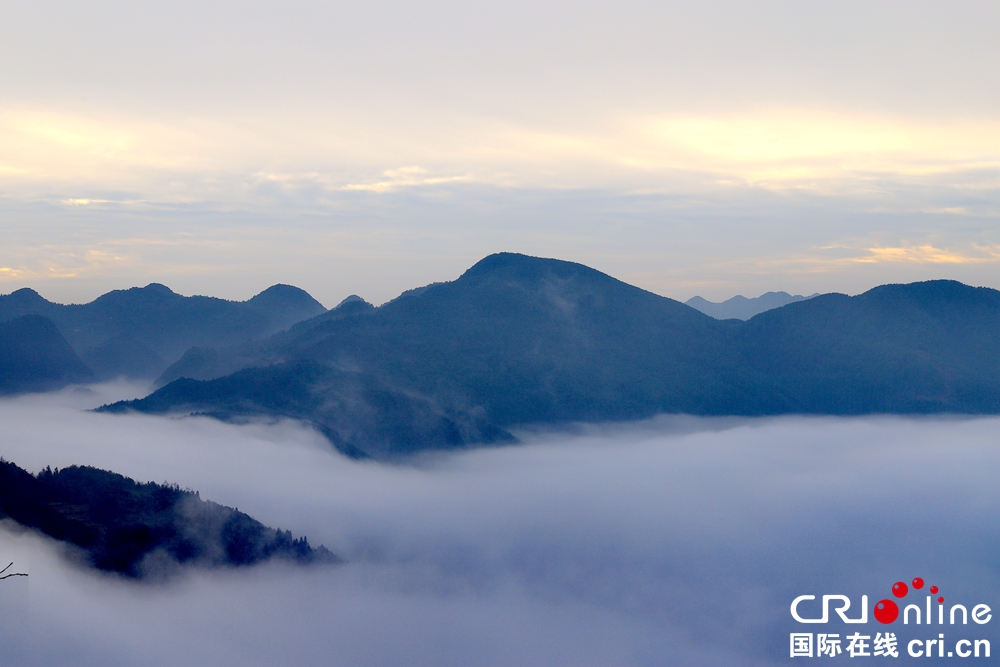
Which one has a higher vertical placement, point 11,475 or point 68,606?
point 11,475

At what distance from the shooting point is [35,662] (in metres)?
121

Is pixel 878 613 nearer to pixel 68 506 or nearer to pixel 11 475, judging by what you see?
pixel 68 506

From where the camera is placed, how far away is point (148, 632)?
19888 cm

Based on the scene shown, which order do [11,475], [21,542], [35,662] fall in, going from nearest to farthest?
[35,662], [21,542], [11,475]

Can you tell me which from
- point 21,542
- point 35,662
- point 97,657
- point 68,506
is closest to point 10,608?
point 35,662

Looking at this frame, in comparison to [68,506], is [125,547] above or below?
below

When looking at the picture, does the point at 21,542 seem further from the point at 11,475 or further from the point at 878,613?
the point at 878,613

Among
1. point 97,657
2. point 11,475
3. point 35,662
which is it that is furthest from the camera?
point 11,475

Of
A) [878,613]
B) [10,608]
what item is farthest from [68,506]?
[878,613]

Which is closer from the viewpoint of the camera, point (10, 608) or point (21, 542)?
point (10, 608)

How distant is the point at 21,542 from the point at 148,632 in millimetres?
41883

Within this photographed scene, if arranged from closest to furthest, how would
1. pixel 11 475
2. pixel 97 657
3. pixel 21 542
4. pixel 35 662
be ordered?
pixel 35 662 → pixel 97 657 → pixel 21 542 → pixel 11 475

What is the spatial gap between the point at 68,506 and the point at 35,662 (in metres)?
83.8

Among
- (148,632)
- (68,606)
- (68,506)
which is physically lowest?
(148,632)
